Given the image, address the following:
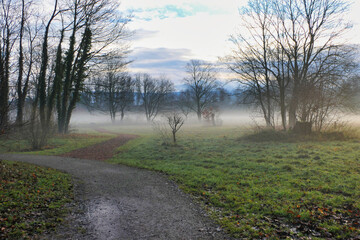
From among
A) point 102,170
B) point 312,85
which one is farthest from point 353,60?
point 102,170

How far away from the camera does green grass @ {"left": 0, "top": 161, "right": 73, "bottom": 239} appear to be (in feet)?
16.0

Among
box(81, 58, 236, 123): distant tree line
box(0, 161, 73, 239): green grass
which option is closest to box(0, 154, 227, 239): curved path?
box(0, 161, 73, 239): green grass

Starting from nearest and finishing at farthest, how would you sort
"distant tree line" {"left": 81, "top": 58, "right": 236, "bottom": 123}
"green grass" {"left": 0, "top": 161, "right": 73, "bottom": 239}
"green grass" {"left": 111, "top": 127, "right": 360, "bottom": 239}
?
"green grass" {"left": 0, "top": 161, "right": 73, "bottom": 239}, "green grass" {"left": 111, "top": 127, "right": 360, "bottom": 239}, "distant tree line" {"left": 81, "top": 58, "right": 236, "bottom": 123}

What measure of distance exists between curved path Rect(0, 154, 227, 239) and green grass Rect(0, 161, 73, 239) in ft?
1.24

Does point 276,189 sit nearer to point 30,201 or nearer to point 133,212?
A: point 133,212

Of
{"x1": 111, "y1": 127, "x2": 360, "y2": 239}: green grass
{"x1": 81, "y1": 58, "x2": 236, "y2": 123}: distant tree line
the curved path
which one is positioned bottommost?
the curved path

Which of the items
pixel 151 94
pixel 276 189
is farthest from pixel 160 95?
pixel 276 189

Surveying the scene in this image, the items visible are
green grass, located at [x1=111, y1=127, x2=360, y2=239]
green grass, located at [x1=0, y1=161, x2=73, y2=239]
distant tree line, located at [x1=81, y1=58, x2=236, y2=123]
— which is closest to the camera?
green grass, located at [x1=0, y1=161, x2=73, y2=239]

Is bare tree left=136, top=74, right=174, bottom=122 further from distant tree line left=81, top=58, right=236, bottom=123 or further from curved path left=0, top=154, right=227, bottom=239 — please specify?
curved path left=0, top=154, right=227, bottom=239

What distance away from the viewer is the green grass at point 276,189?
5.14 metres

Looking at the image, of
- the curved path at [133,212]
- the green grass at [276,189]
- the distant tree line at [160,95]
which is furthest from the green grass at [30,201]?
the distant tree line at [160,95]

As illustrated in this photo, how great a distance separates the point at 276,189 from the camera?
733cm

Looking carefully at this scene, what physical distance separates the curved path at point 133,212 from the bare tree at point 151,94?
51.4 m

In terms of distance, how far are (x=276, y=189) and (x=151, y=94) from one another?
5586 cm
